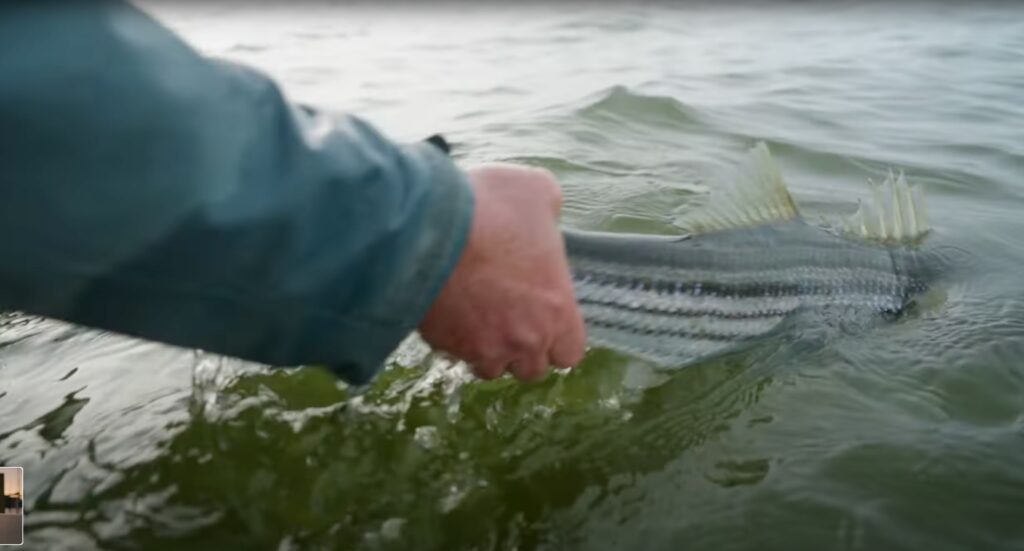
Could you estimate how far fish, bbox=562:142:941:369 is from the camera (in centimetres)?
266

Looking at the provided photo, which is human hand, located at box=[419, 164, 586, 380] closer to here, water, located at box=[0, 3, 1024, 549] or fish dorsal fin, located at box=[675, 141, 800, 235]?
water, located at box=[0, 3, 1024, 549]

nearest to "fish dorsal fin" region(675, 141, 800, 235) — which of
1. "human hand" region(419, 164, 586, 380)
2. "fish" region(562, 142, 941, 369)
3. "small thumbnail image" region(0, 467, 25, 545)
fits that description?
"fish" region(562, 142, 941, 369)

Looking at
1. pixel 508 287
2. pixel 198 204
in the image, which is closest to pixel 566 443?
pixel 508 287

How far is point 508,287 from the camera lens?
6.33 ft

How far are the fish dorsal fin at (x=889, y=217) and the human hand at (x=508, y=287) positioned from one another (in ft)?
7.27

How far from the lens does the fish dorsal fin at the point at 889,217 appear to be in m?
3.88

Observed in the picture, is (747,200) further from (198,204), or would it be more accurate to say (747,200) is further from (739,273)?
(198,204)

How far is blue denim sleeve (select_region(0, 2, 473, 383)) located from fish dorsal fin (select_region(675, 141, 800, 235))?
1.53m

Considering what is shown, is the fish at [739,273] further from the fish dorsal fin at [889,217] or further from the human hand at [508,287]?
the human hand at [508,287]

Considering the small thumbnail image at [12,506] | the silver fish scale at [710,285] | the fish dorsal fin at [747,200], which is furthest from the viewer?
the fish dorsal fin at [747,200]

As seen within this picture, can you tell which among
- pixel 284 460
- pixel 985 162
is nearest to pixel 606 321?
pixel 284 460

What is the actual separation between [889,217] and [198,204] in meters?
3.22

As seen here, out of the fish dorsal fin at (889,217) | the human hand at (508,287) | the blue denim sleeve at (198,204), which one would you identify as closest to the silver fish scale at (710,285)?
the fish dorsal fin at (889,217)

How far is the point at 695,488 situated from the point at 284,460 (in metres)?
1.17
